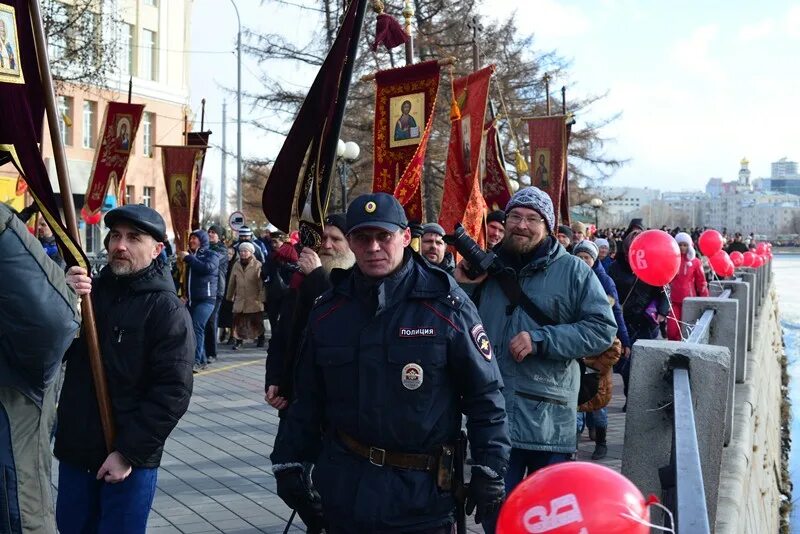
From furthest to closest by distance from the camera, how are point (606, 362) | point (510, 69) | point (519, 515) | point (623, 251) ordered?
point (510, 69) → point (623, 251) → point (606, 362) → point (519, 515)

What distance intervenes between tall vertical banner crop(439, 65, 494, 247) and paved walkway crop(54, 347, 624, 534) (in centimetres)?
234

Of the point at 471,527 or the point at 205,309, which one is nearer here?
the point at 471,527

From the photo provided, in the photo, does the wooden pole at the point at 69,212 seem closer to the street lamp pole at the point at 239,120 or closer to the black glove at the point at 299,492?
the black glove at the point at 299,492

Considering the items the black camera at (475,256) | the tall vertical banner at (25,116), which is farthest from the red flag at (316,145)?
the tall vertical banner at (25,116)

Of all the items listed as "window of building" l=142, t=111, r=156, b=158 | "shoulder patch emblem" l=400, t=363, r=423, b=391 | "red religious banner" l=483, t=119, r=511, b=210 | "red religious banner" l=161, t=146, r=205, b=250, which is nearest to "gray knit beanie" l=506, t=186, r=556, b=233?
"shoulder patch emblem" l=400, t=363, r=423, b=391

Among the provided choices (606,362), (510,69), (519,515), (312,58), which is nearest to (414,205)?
(606,362)

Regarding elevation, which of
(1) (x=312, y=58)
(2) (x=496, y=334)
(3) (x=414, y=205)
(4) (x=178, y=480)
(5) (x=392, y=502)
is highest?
(1) (x=312, y=58)

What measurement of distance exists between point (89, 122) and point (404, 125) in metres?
35.7

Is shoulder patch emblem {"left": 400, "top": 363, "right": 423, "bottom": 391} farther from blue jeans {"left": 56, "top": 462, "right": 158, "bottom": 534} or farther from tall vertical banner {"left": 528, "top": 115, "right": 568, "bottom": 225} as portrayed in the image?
tall vertical banner {"left": 528, "top": 115, "right": 568, "bottom": 225}

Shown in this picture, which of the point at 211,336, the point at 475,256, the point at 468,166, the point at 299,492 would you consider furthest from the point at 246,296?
the point at 299,492

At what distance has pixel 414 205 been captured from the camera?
7168mm

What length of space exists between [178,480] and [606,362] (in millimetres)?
3273

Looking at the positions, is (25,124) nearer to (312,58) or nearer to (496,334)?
(496,334)

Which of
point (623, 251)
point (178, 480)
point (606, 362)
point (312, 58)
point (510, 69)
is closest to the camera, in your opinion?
point (606, 362)
